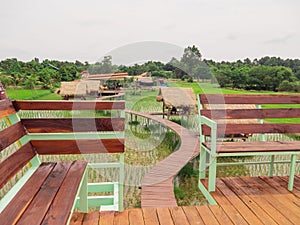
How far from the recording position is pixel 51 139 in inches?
73.9

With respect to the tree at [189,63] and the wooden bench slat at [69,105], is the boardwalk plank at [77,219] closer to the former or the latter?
the wooden bench slat at [69,105]

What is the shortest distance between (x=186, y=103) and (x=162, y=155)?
4054mm

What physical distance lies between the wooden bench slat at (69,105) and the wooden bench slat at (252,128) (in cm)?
108

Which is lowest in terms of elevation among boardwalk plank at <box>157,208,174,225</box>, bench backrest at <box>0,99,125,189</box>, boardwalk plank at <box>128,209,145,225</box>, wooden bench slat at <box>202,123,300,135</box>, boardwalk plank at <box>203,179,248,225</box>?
boardwalk plank at <box>203,179,248,225</box>

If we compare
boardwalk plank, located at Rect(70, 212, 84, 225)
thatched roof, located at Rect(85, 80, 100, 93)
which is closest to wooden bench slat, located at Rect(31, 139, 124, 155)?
boardwalk plank, located at Rect(70, 212, 84, 225)

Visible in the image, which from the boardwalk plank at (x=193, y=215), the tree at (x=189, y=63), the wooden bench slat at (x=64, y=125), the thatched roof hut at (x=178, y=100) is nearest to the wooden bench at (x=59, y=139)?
the wooden bench slat at (x=64, y=125)

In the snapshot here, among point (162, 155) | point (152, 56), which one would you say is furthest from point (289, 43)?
point (152, 56)

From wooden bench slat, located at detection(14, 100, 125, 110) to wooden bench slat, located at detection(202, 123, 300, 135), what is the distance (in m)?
1.08

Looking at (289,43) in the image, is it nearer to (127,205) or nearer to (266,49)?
(266,49)

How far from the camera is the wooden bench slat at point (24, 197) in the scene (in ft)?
3.76

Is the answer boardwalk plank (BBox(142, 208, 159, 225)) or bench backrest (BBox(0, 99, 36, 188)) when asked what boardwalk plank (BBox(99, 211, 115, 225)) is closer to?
boardwalk plank (BBox(142, 208, 159, 225))

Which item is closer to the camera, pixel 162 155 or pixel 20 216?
pixel 20 216

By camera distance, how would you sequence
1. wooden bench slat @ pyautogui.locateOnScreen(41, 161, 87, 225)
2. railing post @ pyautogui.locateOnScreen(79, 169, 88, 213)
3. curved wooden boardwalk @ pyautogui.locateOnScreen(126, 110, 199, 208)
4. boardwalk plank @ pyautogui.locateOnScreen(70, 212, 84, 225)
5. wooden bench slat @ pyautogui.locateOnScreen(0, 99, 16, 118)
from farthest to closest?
curved wooden boardwalk @ pyautogui.locateOnScreen(126, 110, 199, 208) → railing post @ pyautogui.locateOnScreen(79, 169, 88, 213) → boardwalk plank @ pyautogui.locateOnScreen(70, 212, 84, 225) → wooden bench slat @ pyautogui.locateOnScreen(0, 99, 16, 118) → wooden bench slat @ pyautogui.locateOnScreen(41, 161, 87, 225)

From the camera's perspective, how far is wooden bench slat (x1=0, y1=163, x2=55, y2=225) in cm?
114
